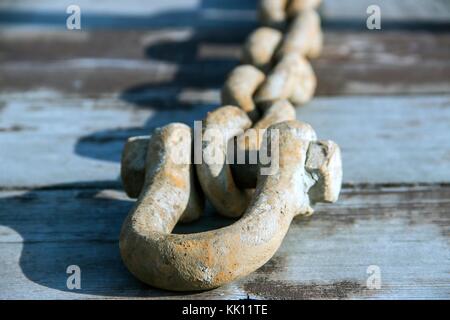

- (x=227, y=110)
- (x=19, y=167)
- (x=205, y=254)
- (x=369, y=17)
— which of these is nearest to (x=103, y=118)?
(x=19, y=167)

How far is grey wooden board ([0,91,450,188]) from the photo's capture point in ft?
6.09

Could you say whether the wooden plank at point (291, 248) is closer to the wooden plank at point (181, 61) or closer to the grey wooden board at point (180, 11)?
the wooden plank at point (181, 61)

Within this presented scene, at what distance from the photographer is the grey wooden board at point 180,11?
325cm

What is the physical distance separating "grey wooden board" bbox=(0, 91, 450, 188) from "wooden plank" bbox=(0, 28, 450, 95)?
120mm

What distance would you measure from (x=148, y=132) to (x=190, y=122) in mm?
142

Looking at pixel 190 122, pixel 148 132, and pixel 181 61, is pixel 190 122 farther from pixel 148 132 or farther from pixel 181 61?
pixel 181 61

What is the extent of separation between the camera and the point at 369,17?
325cm

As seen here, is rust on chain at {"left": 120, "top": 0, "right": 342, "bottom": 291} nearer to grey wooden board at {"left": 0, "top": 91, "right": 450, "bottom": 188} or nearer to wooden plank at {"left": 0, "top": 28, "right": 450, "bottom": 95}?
grey wooden board at {"left": 0, "top": 91, "right": 450, "bottom": 188}

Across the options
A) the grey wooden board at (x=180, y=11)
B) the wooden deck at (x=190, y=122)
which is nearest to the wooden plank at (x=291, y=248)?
the wooden deck at (x=190, y=122)

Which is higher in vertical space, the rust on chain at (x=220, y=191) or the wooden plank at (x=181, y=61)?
the wooden plank at (x=181, y=61)

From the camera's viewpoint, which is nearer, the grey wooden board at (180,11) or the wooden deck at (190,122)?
the wooden deck at (190,122)

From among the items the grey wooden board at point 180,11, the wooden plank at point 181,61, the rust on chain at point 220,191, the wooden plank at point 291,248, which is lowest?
the wooden plank at point 291,248
